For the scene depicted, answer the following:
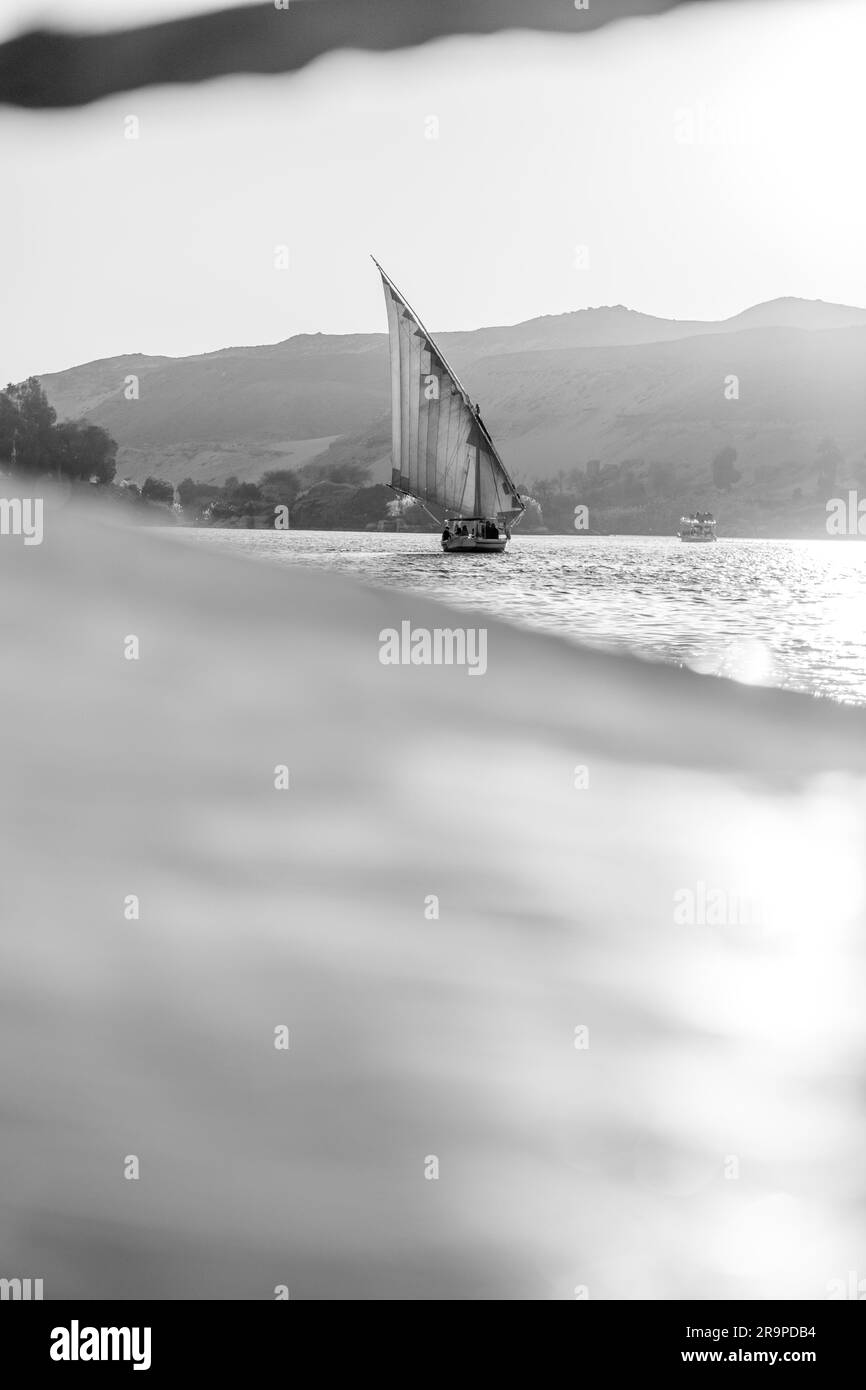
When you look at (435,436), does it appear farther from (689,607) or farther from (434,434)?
(689,607)

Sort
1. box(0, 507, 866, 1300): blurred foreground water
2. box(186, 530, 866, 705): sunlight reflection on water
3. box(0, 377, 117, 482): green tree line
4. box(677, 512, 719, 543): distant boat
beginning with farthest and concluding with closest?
box(677, 512, 719, 543): distant boat
box(0, 377, 117, 482): green tree line
box(186, 530, 866, 705): sunlight reflection on water
box(0, 507, 866, 1300): blurred foreground water

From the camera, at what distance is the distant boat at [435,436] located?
6481cm

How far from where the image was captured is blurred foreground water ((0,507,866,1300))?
414cm

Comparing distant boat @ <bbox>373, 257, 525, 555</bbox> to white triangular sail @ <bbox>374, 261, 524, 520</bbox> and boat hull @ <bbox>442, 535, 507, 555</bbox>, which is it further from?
boat hull @ <bbox>442, 535, 507, 555</bbox>

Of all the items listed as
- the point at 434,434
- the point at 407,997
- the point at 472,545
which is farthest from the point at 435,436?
the point at 407,997

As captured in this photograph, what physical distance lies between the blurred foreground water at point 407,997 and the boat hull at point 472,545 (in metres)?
74.7

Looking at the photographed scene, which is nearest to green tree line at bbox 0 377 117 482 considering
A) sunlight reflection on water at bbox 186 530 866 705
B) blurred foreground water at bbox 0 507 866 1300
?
sunlight reflection on water at bbox 186 530 866 705

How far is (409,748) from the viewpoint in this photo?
462 inches

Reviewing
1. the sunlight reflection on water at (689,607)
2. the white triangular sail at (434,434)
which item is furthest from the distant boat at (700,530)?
the white triangular sail at (434,434)

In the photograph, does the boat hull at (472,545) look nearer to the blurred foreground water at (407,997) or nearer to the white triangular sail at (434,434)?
the white triangular sail at (434,434)

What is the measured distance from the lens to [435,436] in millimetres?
70938

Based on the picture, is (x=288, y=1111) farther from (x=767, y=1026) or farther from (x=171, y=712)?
(x=171, y=712)

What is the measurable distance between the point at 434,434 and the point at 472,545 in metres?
16.8

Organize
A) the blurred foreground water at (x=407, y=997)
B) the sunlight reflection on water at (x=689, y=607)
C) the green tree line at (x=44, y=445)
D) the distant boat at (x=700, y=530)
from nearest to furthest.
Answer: the blurred foreground water at (x=407, y=997) → the sunlight reflection on water at (x=689, y=607) → the green tree line at (x=44, y=445) → the distant boat at (x=700, y=530)
